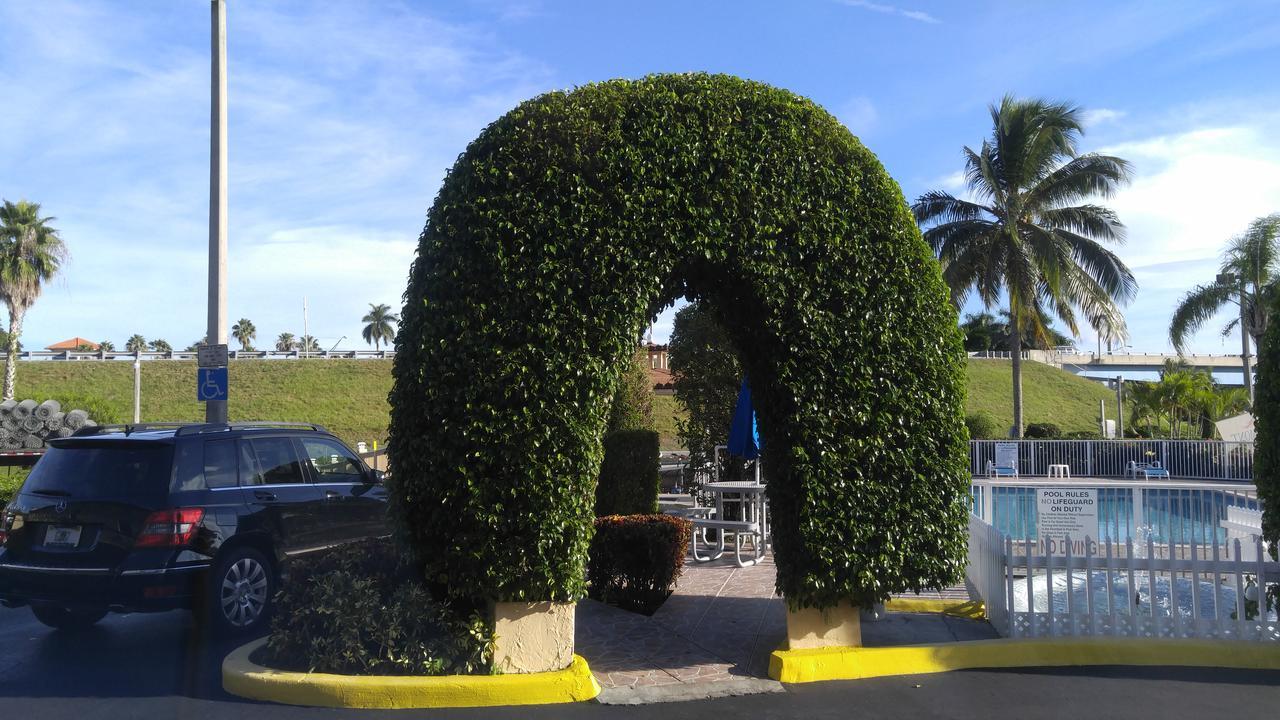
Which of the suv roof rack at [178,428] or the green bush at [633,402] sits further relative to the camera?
the green bush at [633,402]

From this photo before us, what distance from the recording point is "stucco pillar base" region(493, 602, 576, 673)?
5719mm

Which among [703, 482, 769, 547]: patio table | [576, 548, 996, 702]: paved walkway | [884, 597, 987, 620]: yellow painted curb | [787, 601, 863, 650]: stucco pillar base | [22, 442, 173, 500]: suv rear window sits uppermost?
[22, 442, 173, 500]: suv rear window

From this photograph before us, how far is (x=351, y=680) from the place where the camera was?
5469 mm

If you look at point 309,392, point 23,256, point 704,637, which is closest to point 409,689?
point 704,637

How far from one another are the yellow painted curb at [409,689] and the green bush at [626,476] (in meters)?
5.43

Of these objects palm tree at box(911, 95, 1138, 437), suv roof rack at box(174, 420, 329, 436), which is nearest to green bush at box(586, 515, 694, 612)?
suv roof rack at box(174, 420, 329, 436)

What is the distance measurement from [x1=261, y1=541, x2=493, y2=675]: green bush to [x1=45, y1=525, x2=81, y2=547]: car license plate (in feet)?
6.27

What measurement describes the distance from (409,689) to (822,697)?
2552mm

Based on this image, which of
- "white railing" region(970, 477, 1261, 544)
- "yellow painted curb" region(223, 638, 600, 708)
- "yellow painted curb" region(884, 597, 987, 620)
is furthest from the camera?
"white railing" region(970, 477, 1261, 544)

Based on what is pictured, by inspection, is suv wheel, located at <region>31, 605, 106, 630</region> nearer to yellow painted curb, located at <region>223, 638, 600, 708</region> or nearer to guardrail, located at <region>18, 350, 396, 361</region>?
yellow painted curb, located at <region>223, 638, 600, 708</region>

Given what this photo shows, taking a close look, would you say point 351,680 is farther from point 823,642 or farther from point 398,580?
point 823,642

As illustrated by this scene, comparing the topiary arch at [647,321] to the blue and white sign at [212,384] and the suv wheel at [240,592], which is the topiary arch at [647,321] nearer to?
the suv wheel at [240,592]

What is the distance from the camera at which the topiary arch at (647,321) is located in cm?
559

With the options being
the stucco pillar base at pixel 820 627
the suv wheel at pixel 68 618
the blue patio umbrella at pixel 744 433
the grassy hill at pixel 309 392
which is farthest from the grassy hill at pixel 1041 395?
the suv wheel at pixel 68 618
